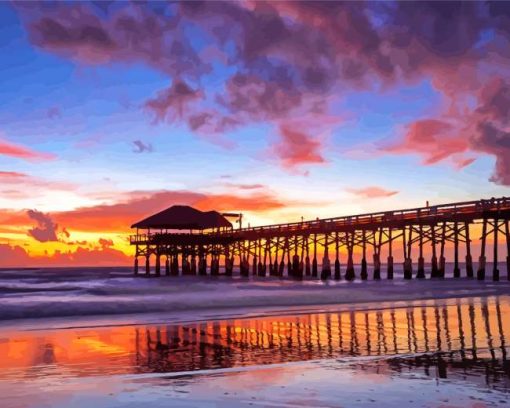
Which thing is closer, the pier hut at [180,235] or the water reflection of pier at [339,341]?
the water reflection of pier at [339,341]

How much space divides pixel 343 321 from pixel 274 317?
2108 mm

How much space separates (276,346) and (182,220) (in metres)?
44.0

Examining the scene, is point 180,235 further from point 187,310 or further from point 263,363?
point 263,363

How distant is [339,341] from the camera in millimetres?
9805

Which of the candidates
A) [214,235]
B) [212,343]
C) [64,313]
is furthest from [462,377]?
[214,235]

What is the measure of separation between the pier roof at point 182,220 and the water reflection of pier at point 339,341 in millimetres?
38629

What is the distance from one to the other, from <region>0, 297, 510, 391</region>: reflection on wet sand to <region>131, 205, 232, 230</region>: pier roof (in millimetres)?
38796

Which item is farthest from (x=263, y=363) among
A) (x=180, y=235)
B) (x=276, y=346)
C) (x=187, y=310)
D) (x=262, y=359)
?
(x=180, y=235)

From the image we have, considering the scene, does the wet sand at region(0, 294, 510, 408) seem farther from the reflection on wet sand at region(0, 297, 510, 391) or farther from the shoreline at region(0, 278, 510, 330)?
the shoreline at region(0, 278, 510, 330)

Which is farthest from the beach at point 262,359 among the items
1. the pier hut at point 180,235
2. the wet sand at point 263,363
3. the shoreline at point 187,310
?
the pier hut at point 180,235

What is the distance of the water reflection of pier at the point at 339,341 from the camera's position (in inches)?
303

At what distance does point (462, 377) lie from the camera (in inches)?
257

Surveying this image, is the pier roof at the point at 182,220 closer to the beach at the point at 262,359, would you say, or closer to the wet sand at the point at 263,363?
the beach at the point at 262,359

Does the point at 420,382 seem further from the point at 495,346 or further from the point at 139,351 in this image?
the point at 139,351
